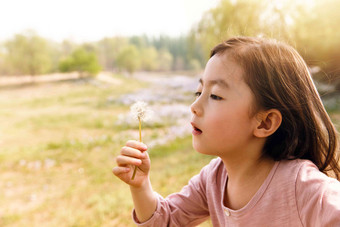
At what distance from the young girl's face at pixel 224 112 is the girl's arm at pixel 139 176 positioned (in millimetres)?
179

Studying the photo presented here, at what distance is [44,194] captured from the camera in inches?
114

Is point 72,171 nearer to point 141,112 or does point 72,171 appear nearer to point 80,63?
point 141,112

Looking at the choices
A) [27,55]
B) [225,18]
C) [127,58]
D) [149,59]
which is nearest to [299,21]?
[225,18]

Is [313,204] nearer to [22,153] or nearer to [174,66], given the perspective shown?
[22,153]

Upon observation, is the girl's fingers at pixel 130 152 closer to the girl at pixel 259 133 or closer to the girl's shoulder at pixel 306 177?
the girl at pixel 259 133

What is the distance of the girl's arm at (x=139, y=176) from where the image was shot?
0.81m

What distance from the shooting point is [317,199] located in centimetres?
63

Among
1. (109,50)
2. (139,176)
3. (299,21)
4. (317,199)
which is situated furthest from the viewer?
(109,50)

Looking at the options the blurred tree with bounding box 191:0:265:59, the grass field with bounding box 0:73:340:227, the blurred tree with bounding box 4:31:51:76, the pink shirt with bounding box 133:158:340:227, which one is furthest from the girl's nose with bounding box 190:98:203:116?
the blurred tree with bounding box 4:31:51:76

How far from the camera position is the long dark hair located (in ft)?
2.55

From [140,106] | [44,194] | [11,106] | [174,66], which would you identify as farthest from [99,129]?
[174,66]

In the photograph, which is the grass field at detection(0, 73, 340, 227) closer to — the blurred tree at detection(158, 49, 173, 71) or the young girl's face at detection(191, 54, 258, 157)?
the young girl's face at detection(191, 54, 258, 157)

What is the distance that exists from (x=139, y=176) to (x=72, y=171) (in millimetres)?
2931

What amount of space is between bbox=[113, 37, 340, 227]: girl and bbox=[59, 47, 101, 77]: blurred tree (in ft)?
55.1
